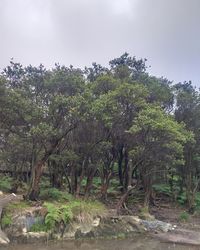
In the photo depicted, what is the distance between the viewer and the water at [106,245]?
64.4 ft

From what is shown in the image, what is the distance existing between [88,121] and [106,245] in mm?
9933

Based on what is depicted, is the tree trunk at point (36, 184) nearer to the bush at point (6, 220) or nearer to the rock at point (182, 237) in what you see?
the bush at point (6, 220)

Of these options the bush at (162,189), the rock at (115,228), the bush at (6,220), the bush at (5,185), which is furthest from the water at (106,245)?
the bush at (162,189)

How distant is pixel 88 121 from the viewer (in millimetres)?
28031

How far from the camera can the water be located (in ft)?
64.4

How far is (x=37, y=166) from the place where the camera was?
2728 cm

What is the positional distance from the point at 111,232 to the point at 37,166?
23.7 feet

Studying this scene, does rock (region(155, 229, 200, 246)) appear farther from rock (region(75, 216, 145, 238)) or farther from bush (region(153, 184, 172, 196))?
bush (region(153, 184, 172, 196))

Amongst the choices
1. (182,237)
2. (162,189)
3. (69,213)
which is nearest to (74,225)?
(69,213)

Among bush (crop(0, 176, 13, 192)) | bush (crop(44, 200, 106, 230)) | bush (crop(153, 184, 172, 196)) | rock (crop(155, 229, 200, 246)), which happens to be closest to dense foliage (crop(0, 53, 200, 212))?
bush (crop(0, 176, 13, 192))

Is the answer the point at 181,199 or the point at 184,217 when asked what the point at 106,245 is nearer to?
the point at 184,217

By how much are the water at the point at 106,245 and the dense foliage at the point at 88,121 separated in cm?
663

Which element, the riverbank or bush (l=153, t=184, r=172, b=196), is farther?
bush (l=153, t=184, r=172, b=196)

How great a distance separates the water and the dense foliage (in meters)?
6.63
